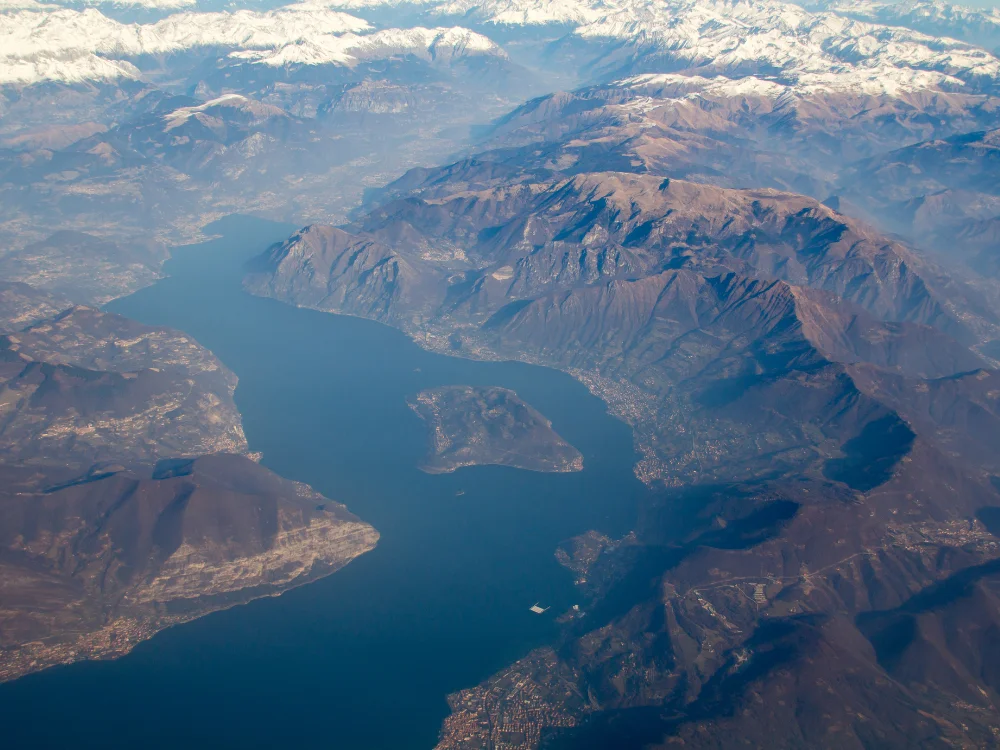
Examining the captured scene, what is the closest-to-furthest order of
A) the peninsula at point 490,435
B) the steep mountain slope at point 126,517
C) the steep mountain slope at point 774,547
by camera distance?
the steep mountain slope at point 774,547, the steep mountain slope at point 126,517, the peninsula at point 490,435

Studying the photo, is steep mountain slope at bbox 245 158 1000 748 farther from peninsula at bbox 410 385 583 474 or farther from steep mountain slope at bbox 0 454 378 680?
steep mountain slope at bbox 0 454 378 680

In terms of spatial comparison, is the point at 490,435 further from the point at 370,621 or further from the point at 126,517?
the point at 126,517

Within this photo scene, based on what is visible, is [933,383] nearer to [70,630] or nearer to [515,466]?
[515,466]

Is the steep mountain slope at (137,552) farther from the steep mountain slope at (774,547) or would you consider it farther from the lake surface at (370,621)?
the steep mountain slope at (774,547)

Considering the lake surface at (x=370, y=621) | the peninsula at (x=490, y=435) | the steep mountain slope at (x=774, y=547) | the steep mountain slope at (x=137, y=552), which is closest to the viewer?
the steep mountain slope at (x=774, y=547)

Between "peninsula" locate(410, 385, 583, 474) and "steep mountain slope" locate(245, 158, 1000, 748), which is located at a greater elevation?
"steep mountain slope" locate(245, 158, 1000, 748)

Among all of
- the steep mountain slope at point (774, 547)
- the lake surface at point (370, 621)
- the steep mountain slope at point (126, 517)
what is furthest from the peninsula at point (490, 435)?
the steep mountain slope at point (126, 517)

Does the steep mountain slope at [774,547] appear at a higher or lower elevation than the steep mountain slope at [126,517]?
higher

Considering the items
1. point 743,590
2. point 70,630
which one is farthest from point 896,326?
point 70,630

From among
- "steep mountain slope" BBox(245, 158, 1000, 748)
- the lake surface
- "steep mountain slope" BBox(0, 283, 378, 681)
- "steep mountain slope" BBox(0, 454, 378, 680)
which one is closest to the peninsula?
the lake surface
